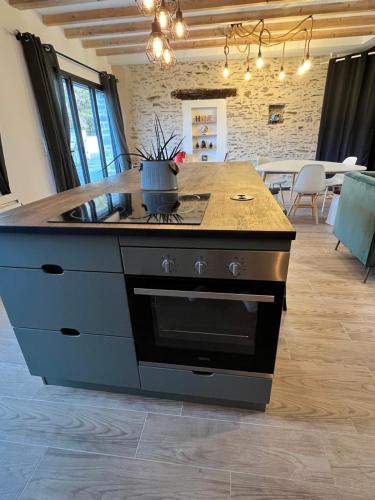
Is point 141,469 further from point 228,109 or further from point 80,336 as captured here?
point 228,109

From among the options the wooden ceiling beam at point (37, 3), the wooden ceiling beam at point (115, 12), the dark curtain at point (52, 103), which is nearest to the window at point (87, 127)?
the dark curtain at point (52, 103)

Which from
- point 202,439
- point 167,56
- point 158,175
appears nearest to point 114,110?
point 167,56

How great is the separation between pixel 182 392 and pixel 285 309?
43.5 inches

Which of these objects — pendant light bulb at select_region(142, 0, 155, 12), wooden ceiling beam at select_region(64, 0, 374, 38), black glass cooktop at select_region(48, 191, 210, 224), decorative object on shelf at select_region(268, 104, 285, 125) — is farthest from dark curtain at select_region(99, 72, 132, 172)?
black glass cooktop at select_region(48, 191, 210, 224)

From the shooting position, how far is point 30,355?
1.40 metres

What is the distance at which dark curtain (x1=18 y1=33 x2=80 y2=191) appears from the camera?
10.6 ft

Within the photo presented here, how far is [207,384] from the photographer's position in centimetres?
127

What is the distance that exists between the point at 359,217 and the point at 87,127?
4836 mm

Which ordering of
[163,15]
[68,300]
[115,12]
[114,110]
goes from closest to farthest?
[68,300]
[163,15]
[115,12]
[114,110]

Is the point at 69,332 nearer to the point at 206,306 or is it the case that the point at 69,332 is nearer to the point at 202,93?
the point at 206,306

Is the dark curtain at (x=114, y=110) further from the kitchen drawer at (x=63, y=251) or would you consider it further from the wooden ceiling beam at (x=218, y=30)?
the kitchen drawer at (x=63, y=251)

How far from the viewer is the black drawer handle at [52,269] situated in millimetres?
1150

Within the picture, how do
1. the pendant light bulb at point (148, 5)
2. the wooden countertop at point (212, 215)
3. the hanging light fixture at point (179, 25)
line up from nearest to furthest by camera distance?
the wooden countertop at point (212, 215)
the pendant light bulb at point (148, 5)
the hanging light fixture at point (179, 25)

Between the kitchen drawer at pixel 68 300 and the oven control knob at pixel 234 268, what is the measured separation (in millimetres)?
451
